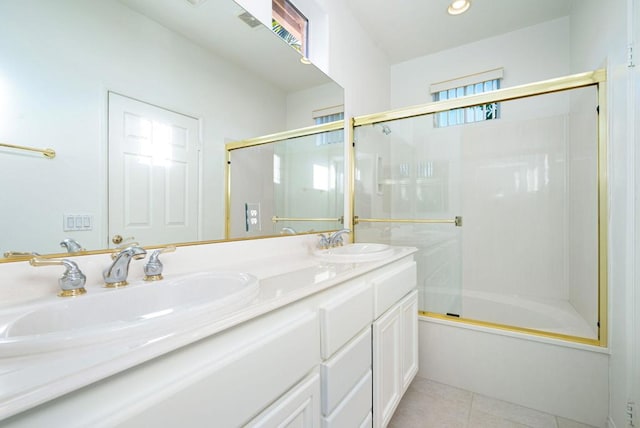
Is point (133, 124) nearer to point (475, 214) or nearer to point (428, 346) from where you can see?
point (428, 346)

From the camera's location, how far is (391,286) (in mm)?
1298

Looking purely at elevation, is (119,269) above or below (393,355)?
above

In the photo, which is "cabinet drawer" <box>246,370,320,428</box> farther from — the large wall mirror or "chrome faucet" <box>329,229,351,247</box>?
"chrome faucet" <box>329,229,351,247</box>

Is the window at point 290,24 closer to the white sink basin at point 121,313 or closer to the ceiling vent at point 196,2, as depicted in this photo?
the ceiling vent at point 196,2

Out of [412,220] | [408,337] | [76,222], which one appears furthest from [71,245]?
[412,220]

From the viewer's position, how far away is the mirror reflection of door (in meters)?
→ 0.86

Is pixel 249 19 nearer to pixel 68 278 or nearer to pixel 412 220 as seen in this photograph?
pixel 68 278

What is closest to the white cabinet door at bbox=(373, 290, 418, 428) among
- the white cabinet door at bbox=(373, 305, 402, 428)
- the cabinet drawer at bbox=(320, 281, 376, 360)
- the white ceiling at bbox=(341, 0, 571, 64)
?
the white cabinet door at bbox=(373, 305, 402, 428)

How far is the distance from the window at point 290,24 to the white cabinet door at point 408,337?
Answer: 5.05ft

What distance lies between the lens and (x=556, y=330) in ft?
5.27

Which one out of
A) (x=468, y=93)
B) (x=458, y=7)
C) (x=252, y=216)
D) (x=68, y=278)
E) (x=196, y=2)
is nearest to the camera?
(x=68, y=278)

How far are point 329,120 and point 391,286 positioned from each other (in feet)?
3.86

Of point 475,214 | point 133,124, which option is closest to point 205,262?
point 133,124

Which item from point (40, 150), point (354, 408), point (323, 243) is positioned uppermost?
point (40, 150)
